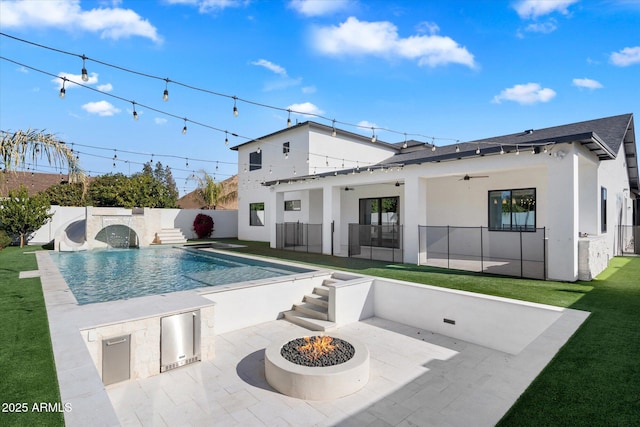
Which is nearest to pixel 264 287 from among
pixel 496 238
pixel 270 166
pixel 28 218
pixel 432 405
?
pixel 432 405

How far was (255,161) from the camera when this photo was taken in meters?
21.6

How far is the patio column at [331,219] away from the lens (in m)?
13.8

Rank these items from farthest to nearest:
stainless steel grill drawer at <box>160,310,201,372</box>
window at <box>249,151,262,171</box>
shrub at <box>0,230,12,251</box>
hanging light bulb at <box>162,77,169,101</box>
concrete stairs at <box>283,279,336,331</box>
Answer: window at <box>249,151,262,171</box> < shrub at <box>0,230,12,251</box> < concrete stairs at <box>283,279,336,331</box> < hanging light bulb at <box>162,77,169,101</box> < stainless steel grill drawer at <box>160,310,201,372</box>

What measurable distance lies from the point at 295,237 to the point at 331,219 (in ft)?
11.4

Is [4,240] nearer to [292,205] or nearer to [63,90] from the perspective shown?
[292,205]

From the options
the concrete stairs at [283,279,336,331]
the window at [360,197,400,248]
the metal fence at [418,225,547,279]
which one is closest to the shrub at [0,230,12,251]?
the concrete stairs at [283,279,336,331]

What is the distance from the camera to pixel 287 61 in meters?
11.4

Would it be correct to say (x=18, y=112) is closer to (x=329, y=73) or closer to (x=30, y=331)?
(x=30, y=331)

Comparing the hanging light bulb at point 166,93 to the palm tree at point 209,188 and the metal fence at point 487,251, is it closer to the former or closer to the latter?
the metal fence at point 487,251

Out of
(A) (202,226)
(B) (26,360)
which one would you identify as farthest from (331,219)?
(A) (202,226)

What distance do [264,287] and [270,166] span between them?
534 inches

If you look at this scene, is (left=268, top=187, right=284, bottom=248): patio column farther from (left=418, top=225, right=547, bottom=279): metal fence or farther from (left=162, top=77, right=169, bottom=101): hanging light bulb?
(left=162, top=77, right=169, bottom=101): hanging light bulb

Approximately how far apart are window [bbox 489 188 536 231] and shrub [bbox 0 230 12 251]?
20.9 meters

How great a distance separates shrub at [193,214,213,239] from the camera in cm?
2281
